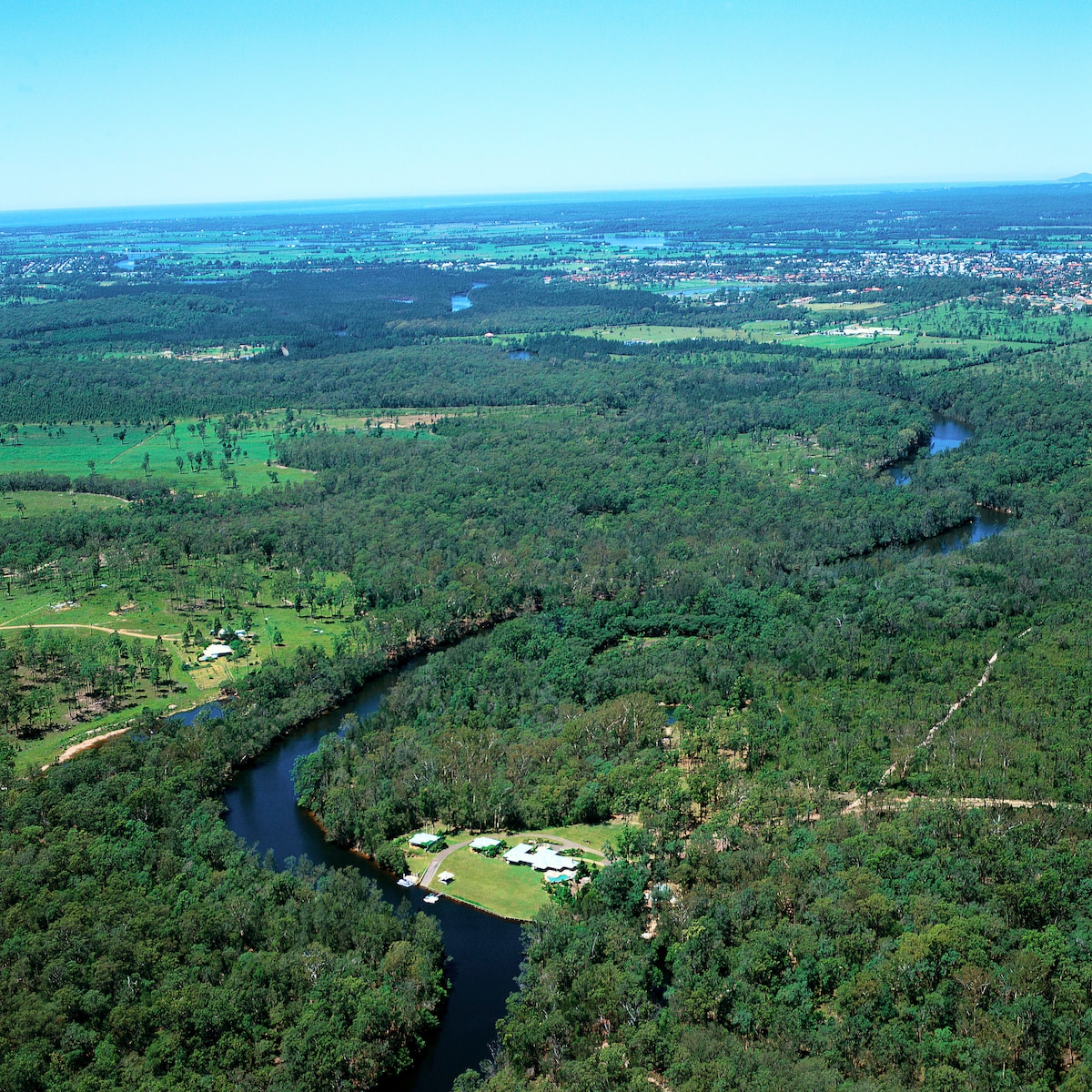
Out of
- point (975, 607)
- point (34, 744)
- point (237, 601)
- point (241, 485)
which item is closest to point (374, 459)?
point (241, 485)

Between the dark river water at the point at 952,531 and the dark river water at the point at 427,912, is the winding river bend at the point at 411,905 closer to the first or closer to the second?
the dark river water at the point at 427,912

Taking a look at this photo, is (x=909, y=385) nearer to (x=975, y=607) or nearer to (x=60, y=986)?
(x=975, y=607)

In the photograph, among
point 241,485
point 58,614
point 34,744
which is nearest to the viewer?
point 34,744

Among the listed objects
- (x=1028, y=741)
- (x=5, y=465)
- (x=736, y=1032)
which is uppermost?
(x=5, y=465)

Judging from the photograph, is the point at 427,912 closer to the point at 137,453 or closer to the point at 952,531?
the point at 952,531

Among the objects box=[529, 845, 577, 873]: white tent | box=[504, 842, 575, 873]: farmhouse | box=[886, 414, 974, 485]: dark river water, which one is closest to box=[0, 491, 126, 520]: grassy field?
box=[504, 842, 575, 873]: farmhouse

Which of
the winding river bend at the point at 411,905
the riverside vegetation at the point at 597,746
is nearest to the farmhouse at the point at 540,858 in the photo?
the riverside vegetation at the point at 597,746
